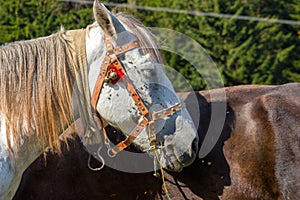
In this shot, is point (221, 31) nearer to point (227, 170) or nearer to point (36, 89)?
point (227, 170)

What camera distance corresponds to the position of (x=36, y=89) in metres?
3.20

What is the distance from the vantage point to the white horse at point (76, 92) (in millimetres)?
3176

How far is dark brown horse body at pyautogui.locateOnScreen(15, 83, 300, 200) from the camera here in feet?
12.6

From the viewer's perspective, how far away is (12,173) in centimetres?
318

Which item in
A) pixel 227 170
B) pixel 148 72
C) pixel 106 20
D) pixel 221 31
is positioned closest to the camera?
pixel 106 20

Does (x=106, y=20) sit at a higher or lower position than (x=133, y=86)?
higher

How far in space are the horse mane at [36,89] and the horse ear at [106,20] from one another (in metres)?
0.27

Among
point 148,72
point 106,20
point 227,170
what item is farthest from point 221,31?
point 106,20

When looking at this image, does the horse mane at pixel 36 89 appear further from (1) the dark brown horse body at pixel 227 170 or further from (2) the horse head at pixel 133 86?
(1) the dark brown horse body at pixel 227 170

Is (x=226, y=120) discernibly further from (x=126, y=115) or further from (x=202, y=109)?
(x=126, y=115)

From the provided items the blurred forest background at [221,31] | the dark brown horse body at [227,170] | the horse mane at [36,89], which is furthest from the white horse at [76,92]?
the blurred forest background at [221,31]

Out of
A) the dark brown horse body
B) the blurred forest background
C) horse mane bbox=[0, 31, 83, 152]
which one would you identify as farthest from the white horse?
the blurred forest background

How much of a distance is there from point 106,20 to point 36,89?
1.87 ft

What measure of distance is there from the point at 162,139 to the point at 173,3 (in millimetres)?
6314
